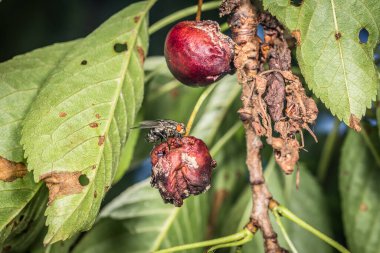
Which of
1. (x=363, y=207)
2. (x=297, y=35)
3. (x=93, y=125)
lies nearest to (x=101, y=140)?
(x=93, y=125)

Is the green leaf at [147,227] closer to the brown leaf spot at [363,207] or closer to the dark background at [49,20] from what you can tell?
the brown leaf spot at [363,207]

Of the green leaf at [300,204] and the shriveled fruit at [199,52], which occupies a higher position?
the shriveled fruit at [199,52]

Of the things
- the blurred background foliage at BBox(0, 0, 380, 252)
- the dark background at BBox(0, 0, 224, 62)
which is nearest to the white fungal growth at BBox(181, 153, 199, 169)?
the blurred background foliage at BBox(0, 0, 380, 252)

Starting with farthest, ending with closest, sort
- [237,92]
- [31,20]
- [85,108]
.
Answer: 1. [31,20]
2. [237,92]
3. [85,108]

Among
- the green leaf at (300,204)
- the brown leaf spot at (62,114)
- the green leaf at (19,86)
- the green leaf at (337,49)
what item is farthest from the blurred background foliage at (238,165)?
the green leaf at (337,49)

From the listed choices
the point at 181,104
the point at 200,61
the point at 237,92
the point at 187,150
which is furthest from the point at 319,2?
the point at 181,104

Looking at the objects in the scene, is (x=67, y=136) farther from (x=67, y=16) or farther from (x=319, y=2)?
(x=67, y=16)

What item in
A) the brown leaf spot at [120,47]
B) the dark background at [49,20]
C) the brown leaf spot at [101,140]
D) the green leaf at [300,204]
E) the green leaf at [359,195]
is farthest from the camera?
the dark background at [49,20]

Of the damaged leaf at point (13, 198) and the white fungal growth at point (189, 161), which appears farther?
the damaged leaf at point (13, 198)
